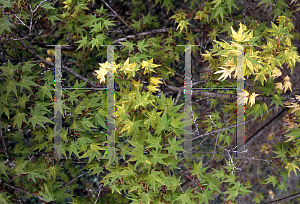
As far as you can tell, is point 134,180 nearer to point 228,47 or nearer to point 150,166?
point 150,166

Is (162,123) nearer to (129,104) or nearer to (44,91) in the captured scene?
(129,104)

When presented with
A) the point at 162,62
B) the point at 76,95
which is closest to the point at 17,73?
the point at 76,95

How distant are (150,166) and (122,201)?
1720mm

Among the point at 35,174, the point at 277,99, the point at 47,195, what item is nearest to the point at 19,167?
the point at 35,174

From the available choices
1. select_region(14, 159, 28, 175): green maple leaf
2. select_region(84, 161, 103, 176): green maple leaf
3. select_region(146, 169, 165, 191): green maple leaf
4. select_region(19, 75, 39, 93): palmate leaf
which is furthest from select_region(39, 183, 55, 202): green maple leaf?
select_region(146, 169, 165, 191): green maple leaf

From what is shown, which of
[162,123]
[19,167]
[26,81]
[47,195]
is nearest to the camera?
[162,123]

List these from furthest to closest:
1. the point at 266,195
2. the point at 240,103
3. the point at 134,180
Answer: the point at 266,195 → the point at 240,103 → the point at 134,180

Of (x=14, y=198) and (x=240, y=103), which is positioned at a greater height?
(x=240, y=103)

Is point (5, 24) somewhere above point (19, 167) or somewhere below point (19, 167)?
above

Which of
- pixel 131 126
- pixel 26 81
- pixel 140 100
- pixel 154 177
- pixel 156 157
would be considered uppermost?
pixel 26 81

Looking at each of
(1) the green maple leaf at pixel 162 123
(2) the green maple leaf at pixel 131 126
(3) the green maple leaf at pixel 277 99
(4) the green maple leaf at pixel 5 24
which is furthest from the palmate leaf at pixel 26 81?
(3) the green maple leaf at pixel 277 99

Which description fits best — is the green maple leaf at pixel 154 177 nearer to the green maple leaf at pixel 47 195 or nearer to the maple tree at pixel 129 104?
the maple tree at pixel 129 104

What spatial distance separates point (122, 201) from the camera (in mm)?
3715

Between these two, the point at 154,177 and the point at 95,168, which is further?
the point at 95,168
